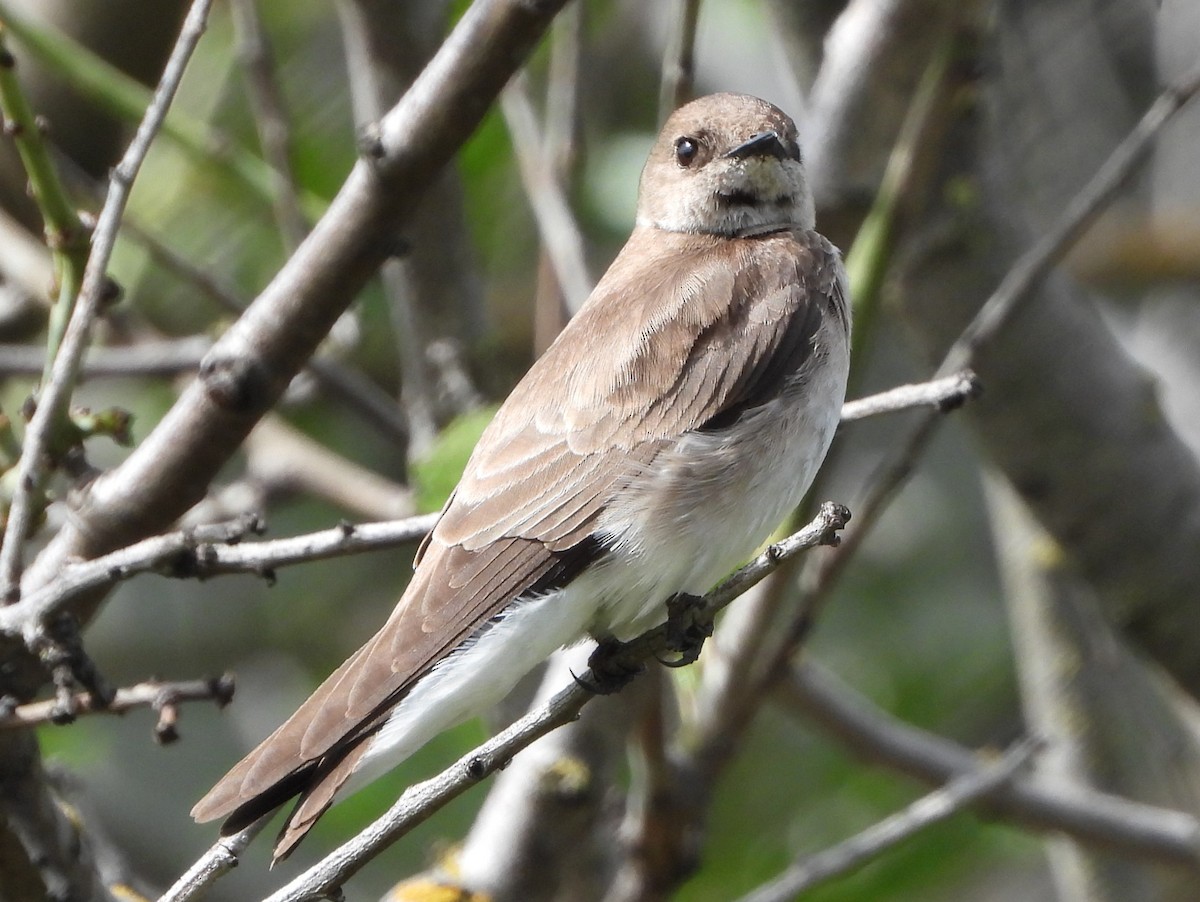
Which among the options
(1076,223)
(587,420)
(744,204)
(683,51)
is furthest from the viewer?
(744,204)

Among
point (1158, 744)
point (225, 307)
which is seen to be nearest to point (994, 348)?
point (1158, 744)

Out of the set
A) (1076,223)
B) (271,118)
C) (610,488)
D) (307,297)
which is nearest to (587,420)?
(610,488)

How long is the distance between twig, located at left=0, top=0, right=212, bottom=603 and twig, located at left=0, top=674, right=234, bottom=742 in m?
0.18

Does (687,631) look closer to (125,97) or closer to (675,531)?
(675,531)

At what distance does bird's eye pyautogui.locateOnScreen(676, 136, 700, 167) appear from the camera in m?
3.40

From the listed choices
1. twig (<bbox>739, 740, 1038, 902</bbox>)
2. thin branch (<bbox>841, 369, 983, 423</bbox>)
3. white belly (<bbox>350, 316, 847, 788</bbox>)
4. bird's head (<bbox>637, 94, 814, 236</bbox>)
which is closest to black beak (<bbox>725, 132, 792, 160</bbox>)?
bird's head (<bbox>637, 94, 814, 236</bbox>)

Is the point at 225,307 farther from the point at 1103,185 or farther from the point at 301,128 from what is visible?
the point at 1103,185

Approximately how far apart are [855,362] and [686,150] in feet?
1.92

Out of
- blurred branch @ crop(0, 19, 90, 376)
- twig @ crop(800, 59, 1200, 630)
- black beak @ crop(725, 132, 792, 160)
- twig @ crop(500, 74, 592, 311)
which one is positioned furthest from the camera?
twig @ crop(500, 74, 592, 311)

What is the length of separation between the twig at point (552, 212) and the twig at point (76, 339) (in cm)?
153

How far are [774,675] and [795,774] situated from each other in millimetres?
1910

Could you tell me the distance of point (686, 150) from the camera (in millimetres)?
3408

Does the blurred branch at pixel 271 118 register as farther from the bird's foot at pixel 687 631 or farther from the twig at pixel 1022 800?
the bird's foot at pixel 687 631

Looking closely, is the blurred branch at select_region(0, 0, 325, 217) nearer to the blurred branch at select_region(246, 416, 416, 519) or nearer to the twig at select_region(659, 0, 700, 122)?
the blurred branch at select_region(246, 416, 416, 519)
